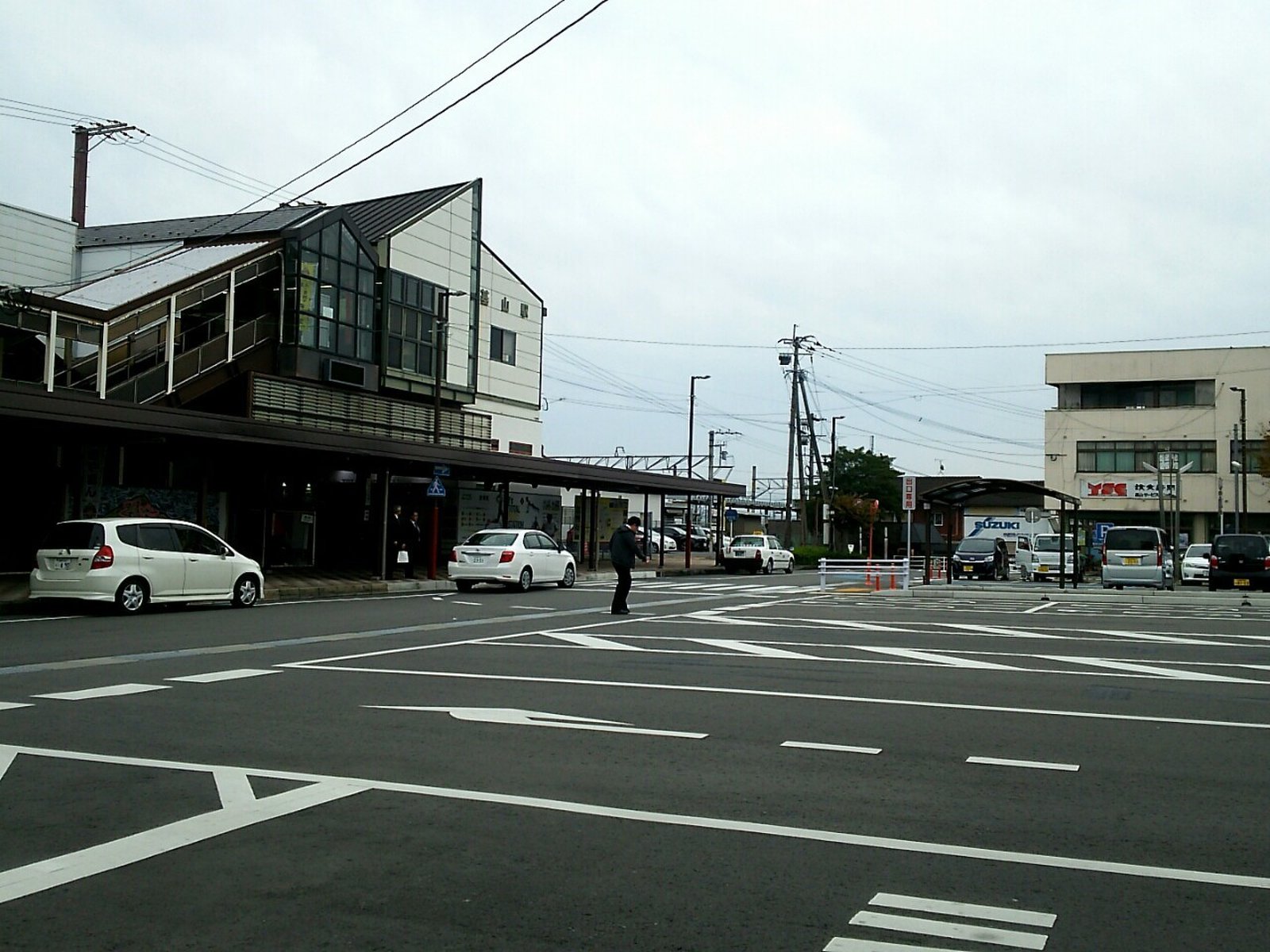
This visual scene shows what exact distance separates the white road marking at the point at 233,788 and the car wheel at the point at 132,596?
13424 mm

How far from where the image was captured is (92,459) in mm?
27188

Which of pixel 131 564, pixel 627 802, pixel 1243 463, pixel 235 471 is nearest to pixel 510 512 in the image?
pixel 235 471

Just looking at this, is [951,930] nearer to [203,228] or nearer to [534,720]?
[534,720]

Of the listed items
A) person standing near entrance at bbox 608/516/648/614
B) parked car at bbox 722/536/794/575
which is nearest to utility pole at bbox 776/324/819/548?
parked car at bbox 722/536/794/575

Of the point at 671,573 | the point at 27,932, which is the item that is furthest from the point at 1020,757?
the point at 671,573

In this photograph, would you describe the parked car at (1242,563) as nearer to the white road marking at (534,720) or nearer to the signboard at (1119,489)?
the white road marking at (534,720)

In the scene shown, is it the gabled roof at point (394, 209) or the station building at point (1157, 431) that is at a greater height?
the gabled roof at point (394, 209)

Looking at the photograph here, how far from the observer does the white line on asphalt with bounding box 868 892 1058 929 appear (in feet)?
16.0

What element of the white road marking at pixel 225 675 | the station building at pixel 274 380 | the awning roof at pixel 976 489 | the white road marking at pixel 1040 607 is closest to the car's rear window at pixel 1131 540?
the awning roof at pixel 976 489

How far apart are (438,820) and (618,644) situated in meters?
10.0

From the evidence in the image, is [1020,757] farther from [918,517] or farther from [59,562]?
[918,517]

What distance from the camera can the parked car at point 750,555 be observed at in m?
47.2

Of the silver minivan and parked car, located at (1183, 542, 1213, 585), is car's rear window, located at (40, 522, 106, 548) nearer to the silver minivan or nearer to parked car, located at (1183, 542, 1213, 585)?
the silver minivan

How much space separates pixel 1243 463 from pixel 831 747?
4858cm
